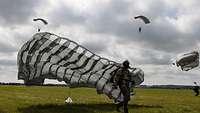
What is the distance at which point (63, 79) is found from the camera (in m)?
27.4

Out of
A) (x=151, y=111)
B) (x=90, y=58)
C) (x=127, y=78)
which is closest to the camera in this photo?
(x=127, y=78)

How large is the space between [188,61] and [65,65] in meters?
9.03

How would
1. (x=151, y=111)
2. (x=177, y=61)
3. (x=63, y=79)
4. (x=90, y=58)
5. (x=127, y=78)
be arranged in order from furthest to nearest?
(x=177, y=61), (x=90, y=58), (x=63, y=79), (x=151, y=111), (x=127, y=78)

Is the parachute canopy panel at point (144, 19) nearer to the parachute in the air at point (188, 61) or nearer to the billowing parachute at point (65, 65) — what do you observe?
the billowing parachute at point (65, 65)

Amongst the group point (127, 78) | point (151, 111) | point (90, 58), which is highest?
point (90, 58)

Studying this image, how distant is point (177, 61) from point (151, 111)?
691cm

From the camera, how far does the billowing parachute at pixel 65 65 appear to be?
27.4 metres

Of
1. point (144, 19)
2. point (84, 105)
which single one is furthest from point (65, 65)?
point (144, 19)

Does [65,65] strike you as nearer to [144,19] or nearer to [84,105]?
[84,105]

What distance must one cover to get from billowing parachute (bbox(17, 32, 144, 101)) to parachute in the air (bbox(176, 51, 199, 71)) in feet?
10.5

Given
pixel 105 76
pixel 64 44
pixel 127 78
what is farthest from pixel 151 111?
pixel 64 44

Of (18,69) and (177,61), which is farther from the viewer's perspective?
(177,61)

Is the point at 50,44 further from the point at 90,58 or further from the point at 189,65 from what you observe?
the point at 189,65

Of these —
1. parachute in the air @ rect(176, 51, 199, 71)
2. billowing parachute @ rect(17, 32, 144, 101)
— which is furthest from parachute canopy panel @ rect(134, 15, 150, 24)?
parachute in the air @ rect(176, 51, 199, 71)
